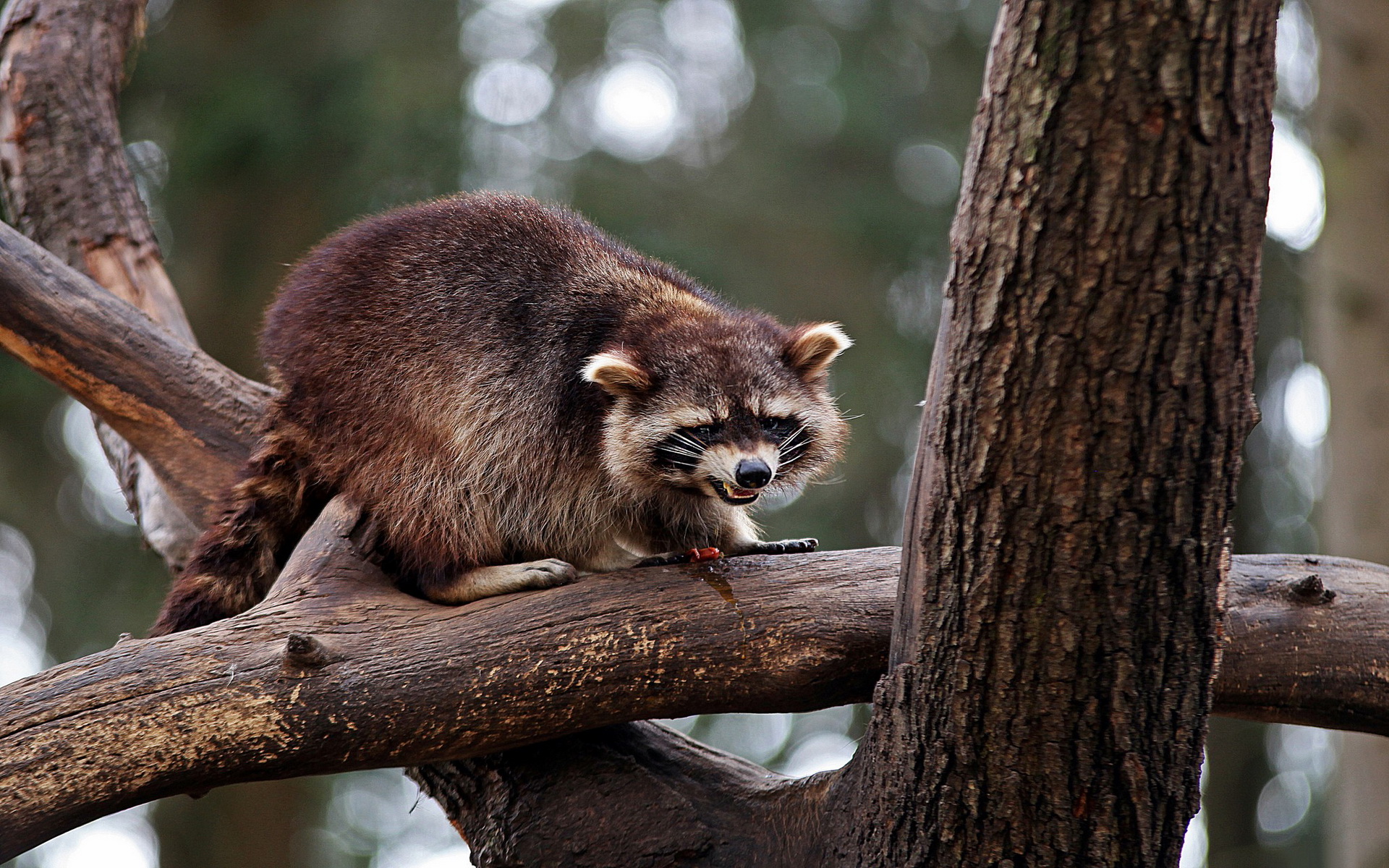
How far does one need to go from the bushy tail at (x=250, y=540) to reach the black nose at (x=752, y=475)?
1.37 metres

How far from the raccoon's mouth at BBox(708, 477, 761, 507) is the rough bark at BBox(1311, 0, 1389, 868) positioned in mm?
3902

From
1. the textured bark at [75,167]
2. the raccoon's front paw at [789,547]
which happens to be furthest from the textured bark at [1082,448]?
the textured bark at [75,167]

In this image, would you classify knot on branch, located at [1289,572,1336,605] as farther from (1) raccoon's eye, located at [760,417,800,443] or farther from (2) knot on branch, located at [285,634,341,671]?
(2) knot on branch, located at [285,634,341,671]

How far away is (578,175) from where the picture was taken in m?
8.78

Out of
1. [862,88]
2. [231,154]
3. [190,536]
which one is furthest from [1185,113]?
[862,88]

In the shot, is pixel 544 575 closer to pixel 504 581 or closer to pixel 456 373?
pixel 504 581

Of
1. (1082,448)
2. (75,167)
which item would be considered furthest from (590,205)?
(1082,448)

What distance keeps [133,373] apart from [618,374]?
180cm

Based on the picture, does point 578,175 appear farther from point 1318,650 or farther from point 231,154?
point 1318,650

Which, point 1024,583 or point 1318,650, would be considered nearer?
point 1024,583

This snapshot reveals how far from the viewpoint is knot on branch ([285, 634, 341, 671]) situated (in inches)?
104

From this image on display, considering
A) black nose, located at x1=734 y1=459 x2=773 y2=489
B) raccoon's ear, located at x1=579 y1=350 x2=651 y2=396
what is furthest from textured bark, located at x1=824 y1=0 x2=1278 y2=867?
raccoon's ear, located at x1=579 y1=350 x2=651 y2=396

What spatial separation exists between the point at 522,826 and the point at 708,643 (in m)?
0.67

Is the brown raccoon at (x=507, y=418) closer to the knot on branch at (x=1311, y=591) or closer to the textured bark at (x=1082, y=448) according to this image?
the textured bark at (x=1082, y=448)
